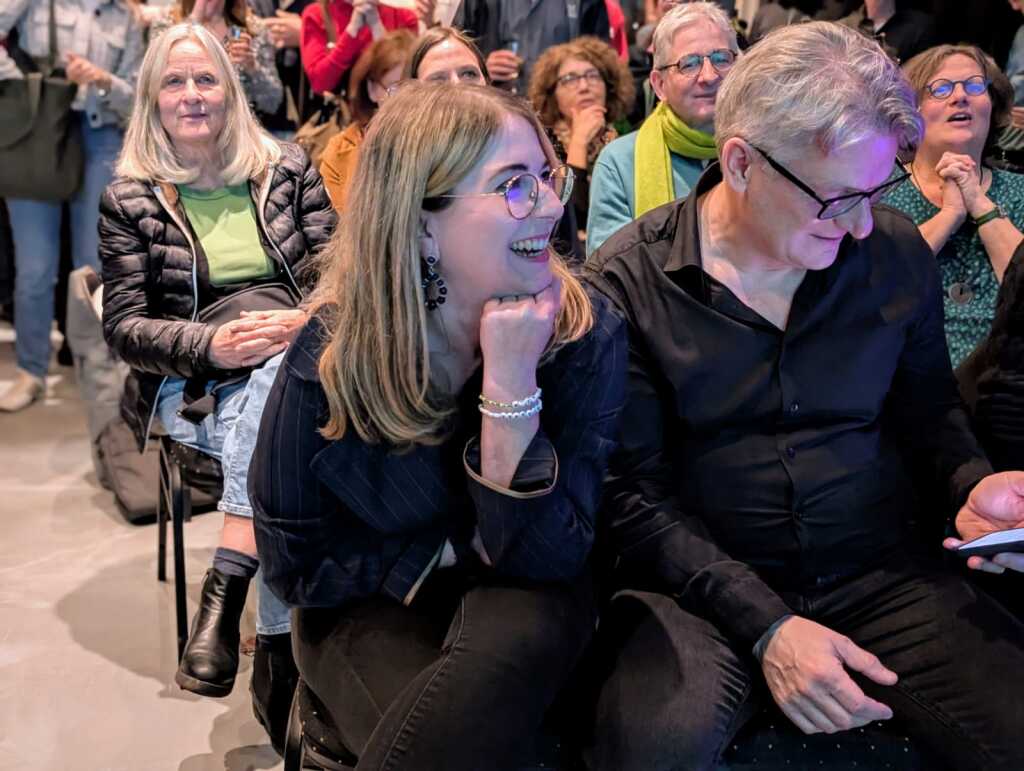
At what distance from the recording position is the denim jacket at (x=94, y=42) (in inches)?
171

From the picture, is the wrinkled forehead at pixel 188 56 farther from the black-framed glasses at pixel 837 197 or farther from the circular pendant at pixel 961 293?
the circular pendant at pixel 961 293

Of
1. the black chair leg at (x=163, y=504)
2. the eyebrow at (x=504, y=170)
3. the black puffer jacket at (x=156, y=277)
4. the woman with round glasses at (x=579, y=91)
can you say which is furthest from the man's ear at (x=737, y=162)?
the woman with round glasses at (x=579, y=91)

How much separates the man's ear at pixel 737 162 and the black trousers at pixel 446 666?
676 mm

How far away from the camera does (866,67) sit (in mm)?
1771

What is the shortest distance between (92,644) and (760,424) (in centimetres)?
180

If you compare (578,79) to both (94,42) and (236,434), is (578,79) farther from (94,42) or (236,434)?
(94,42)

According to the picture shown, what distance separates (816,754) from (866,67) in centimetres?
103

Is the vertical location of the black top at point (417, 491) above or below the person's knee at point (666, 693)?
above

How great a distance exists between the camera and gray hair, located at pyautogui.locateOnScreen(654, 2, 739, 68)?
288 cm

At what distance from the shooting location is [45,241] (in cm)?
459

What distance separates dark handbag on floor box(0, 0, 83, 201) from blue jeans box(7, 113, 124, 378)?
8cm

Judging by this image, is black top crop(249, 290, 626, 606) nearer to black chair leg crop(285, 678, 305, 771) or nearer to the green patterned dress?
black chair leg crop(285, 678, 305, 771)

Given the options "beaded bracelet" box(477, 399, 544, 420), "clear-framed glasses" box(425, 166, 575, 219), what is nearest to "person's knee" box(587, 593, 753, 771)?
"beaded bracelet" box(477, 399, 544, 420)

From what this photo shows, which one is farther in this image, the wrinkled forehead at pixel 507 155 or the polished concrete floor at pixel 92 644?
the polished concrete floor at pixel 92 644
